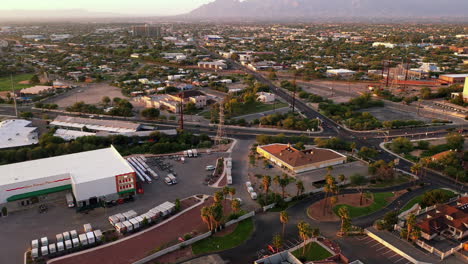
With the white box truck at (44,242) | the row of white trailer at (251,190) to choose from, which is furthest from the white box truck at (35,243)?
the row of white trailer at (251,190)

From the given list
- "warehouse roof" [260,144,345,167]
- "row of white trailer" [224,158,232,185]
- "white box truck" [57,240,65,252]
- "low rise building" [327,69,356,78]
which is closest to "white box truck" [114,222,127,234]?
"white box truck" [57,240,65,252]

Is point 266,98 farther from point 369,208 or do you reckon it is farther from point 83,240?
point 83,240

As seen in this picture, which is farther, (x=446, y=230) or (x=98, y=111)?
(x=98, y=111)

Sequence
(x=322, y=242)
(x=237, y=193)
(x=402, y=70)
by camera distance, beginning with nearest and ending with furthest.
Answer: (x=322, y=242)
(x=237, y=193)
(x=402, y=70)

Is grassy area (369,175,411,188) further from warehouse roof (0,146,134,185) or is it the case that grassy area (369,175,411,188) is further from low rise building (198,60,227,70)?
low rise building (198,60,227,70)

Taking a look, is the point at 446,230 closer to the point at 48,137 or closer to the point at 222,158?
the point at 222,158

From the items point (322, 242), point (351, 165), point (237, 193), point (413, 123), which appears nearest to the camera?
point (322, 242)

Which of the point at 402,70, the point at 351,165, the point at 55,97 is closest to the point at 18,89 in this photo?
the point at 55,97
